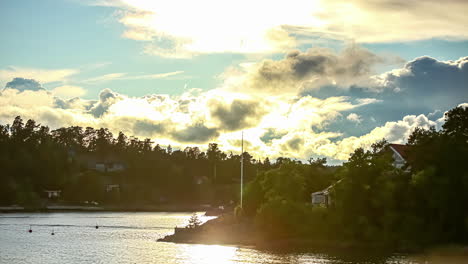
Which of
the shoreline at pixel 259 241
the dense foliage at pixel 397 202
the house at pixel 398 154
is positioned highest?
the house at pixel 398 154

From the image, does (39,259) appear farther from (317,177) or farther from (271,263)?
(317,177)

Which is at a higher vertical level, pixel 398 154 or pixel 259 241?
pixel 398 154

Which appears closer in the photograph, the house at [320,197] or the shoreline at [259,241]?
the shoreline at [259,241]

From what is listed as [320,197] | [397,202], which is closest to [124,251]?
[320,197]

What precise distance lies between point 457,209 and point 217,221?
48.3 meters

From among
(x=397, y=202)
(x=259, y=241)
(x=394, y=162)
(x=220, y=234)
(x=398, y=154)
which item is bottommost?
(x=259, y=241)

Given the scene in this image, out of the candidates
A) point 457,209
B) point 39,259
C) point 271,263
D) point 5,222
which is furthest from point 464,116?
point 5,222

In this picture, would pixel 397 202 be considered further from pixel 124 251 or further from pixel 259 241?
pixel 124 251

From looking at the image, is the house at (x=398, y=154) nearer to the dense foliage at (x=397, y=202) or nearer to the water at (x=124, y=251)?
the dense foliage at (x=397, y=202)

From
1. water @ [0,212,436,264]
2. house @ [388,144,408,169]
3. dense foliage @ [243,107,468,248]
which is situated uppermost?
house @ [388,144,408,169]

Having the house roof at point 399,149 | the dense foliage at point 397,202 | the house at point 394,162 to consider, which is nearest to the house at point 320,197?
the house at point 394,162

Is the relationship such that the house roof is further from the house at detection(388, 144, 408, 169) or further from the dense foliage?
the dense foliage

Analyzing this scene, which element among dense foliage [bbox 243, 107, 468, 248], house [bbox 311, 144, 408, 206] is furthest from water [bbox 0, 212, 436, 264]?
house [bbox 311, 144, 408, 206]

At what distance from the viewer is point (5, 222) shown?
588 feet
